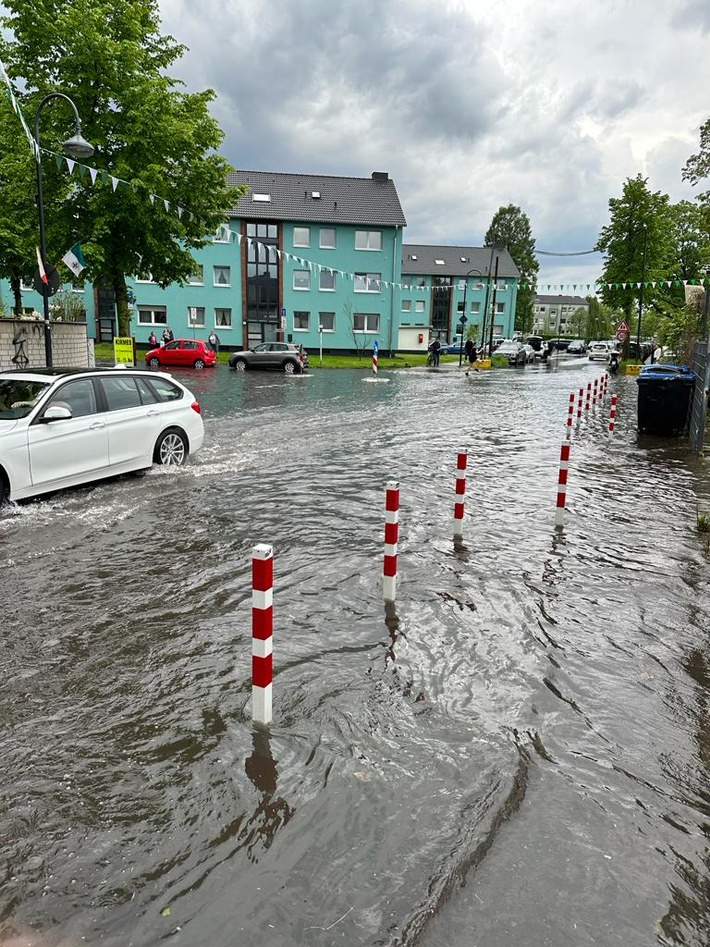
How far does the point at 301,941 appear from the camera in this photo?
238cm

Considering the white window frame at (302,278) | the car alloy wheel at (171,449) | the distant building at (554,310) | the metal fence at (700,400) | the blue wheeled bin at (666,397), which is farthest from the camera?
the distant building at (554,310)

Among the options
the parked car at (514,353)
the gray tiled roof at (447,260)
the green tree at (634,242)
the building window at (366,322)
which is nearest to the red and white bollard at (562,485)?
the green tree at (634,242)

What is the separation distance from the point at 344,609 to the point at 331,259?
47499 millimetres

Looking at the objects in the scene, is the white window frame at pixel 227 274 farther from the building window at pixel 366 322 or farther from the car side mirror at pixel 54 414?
the car side mirror at pixel 54 414

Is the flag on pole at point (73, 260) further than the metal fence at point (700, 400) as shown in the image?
Yes

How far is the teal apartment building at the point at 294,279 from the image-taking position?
158 feet

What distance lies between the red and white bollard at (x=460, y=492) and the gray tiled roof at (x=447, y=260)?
6966cm

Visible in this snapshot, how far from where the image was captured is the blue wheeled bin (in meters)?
14.0

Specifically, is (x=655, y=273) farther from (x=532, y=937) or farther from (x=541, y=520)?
(x=532, y=937)

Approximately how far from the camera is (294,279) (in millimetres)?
49938

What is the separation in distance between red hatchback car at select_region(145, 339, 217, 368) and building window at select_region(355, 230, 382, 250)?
19244mm

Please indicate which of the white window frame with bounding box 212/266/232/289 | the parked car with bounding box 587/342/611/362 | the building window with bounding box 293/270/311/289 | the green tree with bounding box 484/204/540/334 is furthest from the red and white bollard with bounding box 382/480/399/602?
the green tree with bounding box 484/204/540/334

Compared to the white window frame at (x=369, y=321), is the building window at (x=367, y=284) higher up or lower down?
higher up

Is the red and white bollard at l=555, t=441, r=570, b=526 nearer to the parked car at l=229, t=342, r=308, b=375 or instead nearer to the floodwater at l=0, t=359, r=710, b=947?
the floodwater at l=0, t=359, r=710, b=947
